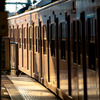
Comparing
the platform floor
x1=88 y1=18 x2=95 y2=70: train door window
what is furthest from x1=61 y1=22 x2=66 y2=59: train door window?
x1=88 y1=18 x2=95 y2=70: train door window

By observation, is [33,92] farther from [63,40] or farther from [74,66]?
[74,66]

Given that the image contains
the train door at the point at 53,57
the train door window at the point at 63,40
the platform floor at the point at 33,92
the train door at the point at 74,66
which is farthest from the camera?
the platform floor at the point at 33,92

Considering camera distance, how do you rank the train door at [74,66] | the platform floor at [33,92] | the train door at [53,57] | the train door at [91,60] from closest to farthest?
1. the train door at [91,60]
2. the train door at [74,66]
3. the train door at [53,57]
4. the platform floor at [33,92]

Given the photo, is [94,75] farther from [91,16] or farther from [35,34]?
[35,34]

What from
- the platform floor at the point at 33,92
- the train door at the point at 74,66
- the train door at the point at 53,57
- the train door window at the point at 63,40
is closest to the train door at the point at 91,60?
the train door at the point at 74,66

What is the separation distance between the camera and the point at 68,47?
359 inches

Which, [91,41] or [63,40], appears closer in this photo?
[91,41]

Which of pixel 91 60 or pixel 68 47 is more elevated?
pixel 68 47

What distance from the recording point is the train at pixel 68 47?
22.8ft

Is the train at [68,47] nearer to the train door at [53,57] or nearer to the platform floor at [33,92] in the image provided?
the train door at [53,57]

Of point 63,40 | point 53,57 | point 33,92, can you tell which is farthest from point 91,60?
point 33,92

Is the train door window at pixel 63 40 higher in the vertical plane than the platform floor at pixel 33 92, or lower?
higher

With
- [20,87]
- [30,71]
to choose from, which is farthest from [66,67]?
[30,71]

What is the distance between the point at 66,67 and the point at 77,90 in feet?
4.04
